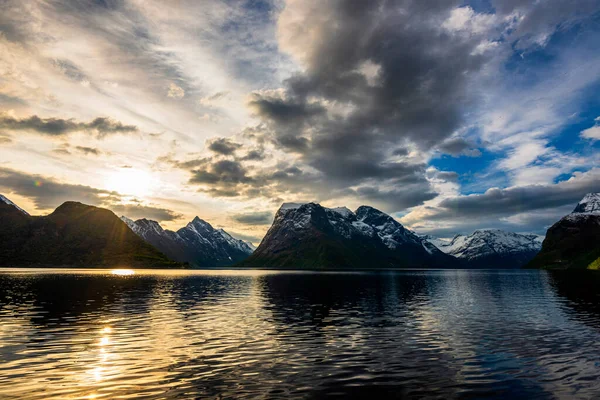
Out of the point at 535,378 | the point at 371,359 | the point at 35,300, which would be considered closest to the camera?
the point at 535,378

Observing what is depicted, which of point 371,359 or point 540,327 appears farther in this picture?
point 540,327

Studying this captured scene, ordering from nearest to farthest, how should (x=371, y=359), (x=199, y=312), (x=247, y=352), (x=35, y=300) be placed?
(x=371, y=359) → (x=247, y=352) → (x=199, y=312) → (x=35, y=300)

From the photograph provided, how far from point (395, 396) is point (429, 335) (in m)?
24.6

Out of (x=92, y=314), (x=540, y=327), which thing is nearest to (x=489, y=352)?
(x=540, y=327)

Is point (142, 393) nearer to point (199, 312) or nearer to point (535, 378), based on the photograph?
point (535, 378)

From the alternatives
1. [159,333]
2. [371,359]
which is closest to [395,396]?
[371,359]

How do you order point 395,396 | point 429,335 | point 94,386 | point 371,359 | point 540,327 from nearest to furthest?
point 395,396, point 94,386, point 371,359, point 429,335, point 540,327

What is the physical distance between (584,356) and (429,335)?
1590 centimetres

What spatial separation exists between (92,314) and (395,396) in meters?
57.7

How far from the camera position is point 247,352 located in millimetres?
38000

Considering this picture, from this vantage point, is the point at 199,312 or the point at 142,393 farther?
the point at 199,312

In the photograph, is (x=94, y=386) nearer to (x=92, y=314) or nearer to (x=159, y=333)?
(x=159, y=333)

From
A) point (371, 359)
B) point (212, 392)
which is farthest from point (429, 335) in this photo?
point (212, 392)

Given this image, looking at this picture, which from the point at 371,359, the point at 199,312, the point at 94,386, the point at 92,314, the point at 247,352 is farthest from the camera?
the point at 199,312
